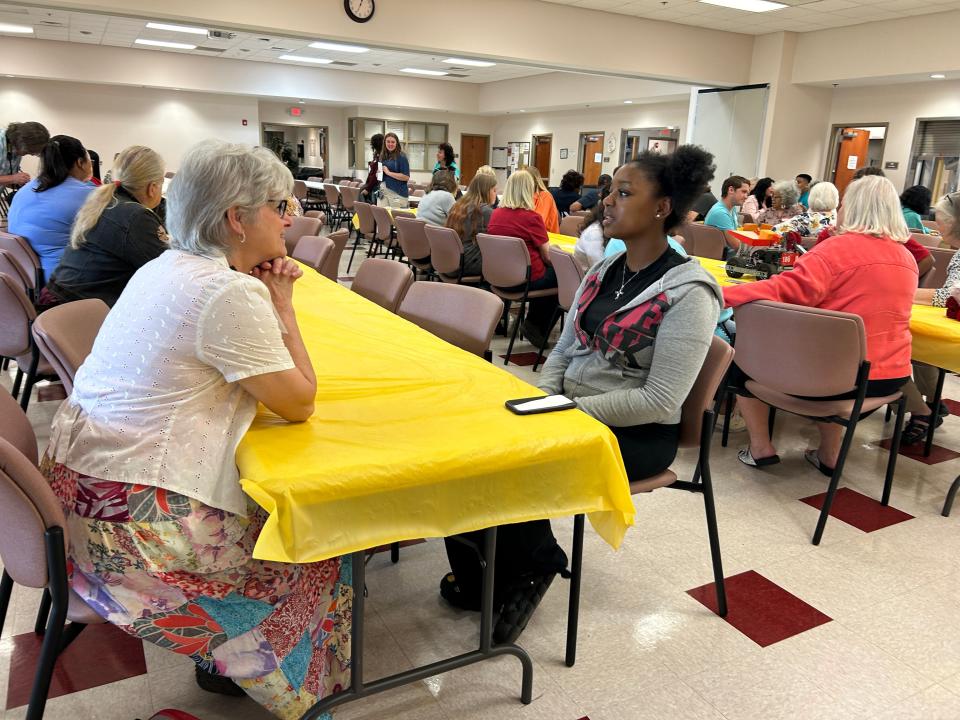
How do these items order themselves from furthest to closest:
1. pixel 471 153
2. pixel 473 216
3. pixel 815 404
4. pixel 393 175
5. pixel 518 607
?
1. pixel 471 153
2. pixel 393 175
3. pixel 473 216
4. pixel 815 404
5. pixel 518 607

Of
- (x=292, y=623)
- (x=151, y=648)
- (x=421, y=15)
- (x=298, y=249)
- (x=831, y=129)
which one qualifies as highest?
(x=421, y=15)

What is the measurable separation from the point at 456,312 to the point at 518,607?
1031 mm

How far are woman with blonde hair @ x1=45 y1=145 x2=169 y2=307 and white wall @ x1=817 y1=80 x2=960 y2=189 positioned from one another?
31.5 feet

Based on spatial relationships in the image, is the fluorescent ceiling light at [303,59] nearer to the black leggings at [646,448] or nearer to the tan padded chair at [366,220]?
the tan padded chair at [366,220]

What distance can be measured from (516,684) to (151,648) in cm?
98

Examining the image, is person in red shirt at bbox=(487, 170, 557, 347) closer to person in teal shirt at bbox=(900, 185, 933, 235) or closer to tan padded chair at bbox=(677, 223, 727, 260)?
tan padded chair at bbox=(677, 223, 727, 260)

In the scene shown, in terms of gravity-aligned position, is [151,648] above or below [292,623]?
below

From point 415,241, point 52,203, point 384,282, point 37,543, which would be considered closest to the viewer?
point 37,543

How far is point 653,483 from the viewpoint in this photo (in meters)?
1.92

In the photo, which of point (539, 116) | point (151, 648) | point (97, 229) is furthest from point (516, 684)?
point (539, 116)

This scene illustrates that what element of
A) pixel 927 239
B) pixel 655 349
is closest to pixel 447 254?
pixel 655 349

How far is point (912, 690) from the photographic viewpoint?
1782 mm

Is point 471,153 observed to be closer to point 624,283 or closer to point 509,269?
point 509,269

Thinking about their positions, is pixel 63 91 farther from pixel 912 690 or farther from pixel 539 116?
pixel 912 690
